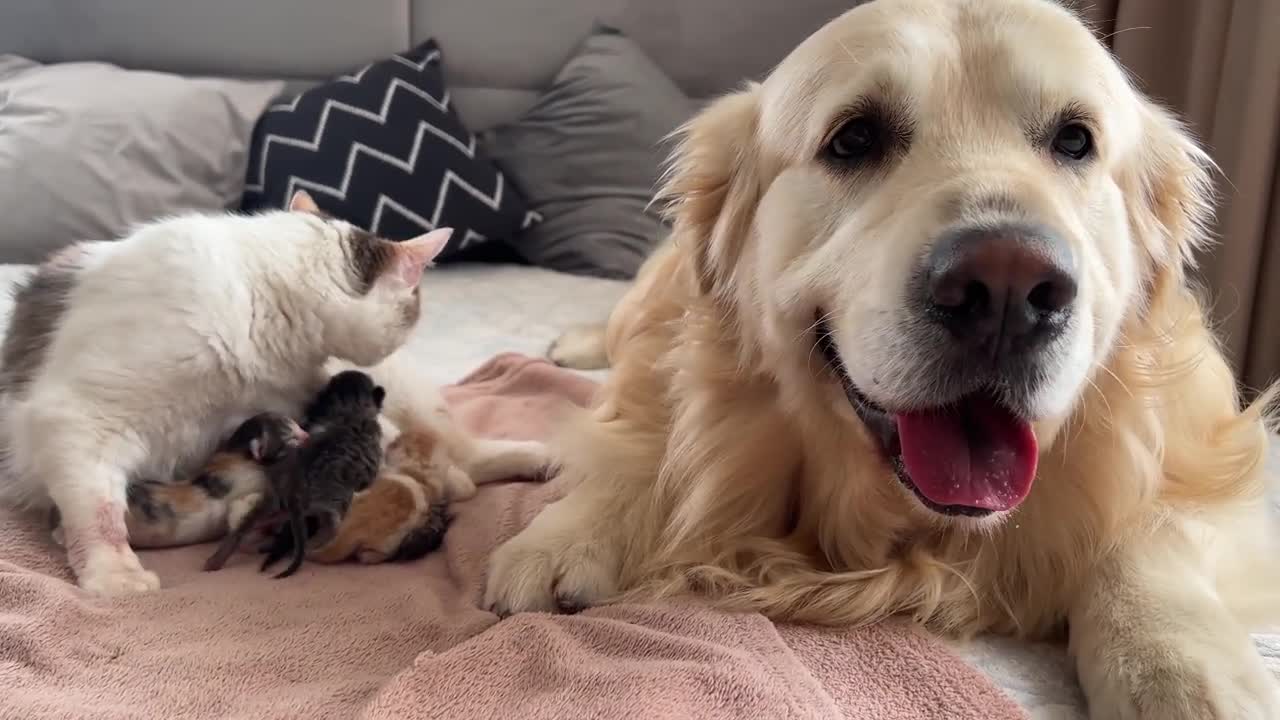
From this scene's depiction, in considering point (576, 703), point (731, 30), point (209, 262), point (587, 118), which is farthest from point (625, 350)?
point (731, 30)

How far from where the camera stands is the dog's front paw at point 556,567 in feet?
4.12

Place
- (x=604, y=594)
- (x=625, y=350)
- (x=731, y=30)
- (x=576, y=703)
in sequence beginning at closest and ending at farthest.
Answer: (x=576, y=703) → (x=604, y=594) → (x=625, y=350) → (x=731, y=30)

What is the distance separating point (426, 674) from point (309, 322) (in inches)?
33.6

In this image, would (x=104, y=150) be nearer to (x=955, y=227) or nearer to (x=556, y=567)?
(x=556, y=567)

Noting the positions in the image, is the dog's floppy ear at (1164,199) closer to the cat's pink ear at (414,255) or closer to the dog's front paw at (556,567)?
the dog's front paw at (556,567)

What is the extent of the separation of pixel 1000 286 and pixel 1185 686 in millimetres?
447

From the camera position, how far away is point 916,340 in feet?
3.28

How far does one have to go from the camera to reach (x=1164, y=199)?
134 cm

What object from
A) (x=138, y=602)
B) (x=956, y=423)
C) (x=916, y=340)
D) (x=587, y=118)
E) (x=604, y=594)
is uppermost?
(x=916, y=340)

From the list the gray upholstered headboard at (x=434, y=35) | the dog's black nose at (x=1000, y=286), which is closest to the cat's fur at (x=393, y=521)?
the dog's black nose at (x=1000, y=286)

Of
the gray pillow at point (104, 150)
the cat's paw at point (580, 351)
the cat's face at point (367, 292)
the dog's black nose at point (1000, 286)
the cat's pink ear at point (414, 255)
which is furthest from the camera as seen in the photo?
the gray pillow at point (104, 150)

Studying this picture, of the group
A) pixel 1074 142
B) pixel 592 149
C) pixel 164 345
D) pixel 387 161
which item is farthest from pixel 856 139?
pixel 592 149

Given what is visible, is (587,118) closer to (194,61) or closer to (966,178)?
(194,61)

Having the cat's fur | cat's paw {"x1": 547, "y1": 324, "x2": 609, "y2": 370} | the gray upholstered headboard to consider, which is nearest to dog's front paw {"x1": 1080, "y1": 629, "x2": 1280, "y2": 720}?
the cat's fur
